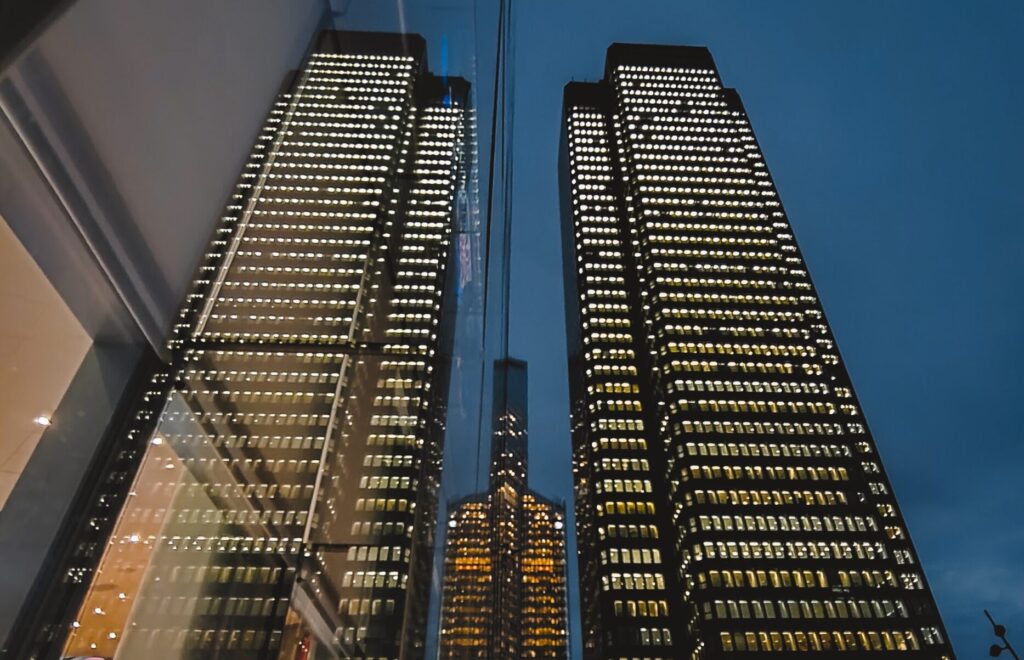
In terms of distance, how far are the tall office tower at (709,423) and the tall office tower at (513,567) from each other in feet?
37.0

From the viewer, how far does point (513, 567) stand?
8056 cm

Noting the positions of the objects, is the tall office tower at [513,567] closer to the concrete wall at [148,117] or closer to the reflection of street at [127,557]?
the reflection of street at [127,557]

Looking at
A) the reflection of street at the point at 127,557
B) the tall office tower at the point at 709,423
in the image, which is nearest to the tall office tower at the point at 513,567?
the reflection of street at the point at 127,557

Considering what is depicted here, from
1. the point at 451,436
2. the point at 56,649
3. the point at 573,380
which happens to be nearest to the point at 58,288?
the point at 56,649

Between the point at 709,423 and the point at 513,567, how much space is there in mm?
38169

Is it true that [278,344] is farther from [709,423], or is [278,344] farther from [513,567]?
[513,567]

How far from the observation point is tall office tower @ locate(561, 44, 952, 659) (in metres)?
46.4

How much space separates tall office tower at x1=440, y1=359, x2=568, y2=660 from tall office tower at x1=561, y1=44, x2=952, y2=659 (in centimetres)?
1127

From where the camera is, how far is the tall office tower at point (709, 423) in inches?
1826

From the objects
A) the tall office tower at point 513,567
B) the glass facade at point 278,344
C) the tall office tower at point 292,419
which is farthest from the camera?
the tall office tower at point 513,567

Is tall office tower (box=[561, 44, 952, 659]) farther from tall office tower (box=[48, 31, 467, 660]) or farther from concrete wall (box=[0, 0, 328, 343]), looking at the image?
concrete wall (box=[0, 0, 328, 343])

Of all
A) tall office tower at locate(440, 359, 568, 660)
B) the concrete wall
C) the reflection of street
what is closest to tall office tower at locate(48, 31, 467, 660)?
the reflection of street

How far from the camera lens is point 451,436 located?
3875mm

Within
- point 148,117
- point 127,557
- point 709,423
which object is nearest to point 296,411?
point 127,557
